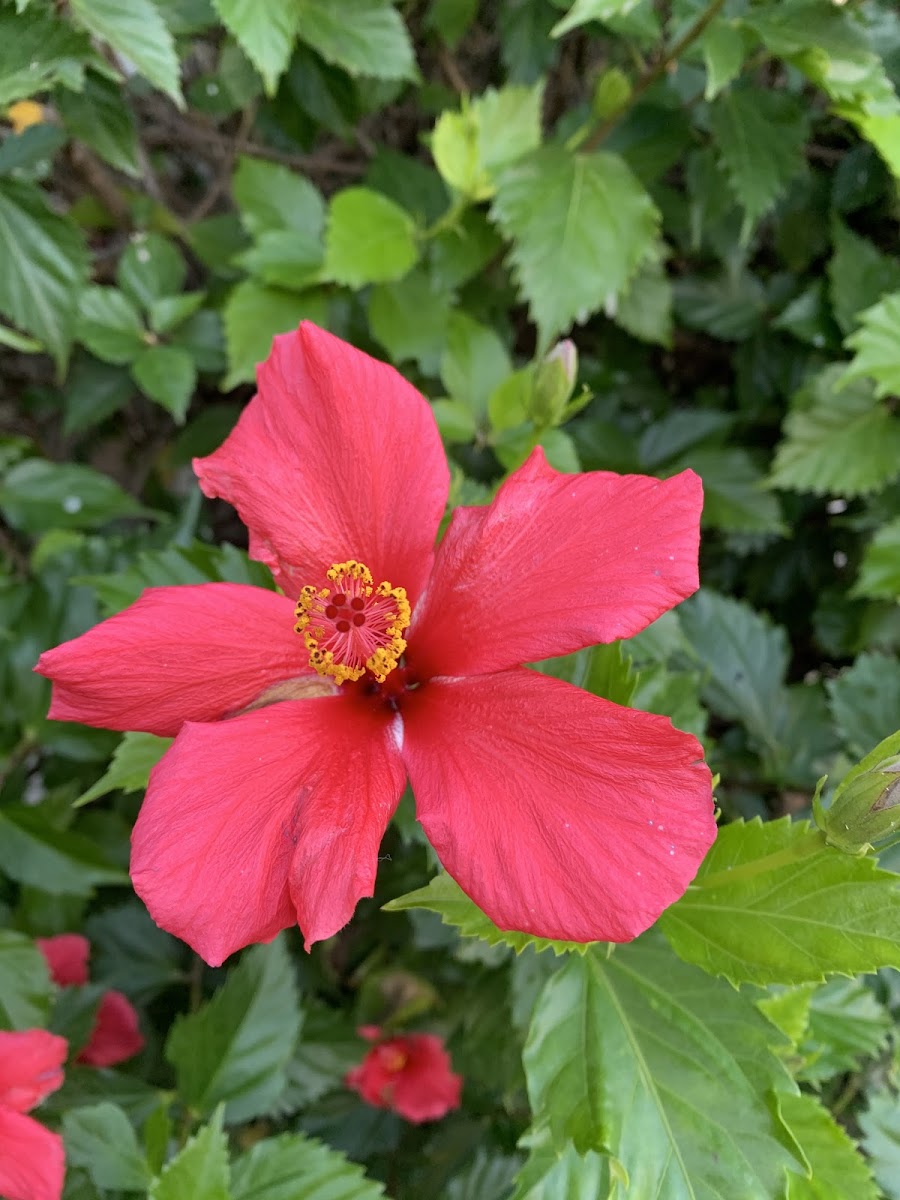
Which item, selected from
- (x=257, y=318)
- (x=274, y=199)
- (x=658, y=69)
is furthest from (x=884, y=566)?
(x=274, y=199)

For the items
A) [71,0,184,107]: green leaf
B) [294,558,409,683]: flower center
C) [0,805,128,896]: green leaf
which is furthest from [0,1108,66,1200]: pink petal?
[71,0,184,107]: green leaf

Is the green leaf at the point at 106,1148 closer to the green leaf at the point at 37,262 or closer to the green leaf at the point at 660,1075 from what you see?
the green leaf at the point at 660,1075

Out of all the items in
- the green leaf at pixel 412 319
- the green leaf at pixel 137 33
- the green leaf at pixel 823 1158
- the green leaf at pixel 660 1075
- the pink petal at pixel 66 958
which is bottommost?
the pink petal at pixel 66 958

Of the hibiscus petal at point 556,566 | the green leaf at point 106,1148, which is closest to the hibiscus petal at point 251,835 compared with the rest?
the hibiscus petal at point 556,566

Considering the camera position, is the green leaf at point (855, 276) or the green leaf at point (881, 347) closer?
the green leaf at point (881, 347)

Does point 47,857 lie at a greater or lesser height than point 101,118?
lesser

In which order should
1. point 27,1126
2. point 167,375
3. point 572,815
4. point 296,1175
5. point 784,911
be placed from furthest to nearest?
point 167,375
point 296,1175
point 27,1126
point 784,911
point 572,815

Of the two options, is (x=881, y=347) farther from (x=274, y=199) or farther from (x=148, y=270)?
(x=148, y=270)
